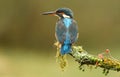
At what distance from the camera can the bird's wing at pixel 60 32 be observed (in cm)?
587

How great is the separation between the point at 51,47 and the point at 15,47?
1.90 feet

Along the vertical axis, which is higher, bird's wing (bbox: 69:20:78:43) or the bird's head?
the bird's head

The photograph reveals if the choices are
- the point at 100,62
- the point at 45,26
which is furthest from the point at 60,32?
the point at 45,26

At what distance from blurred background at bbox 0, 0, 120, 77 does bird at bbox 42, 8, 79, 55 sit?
5.23 metres

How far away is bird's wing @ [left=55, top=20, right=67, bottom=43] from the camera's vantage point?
587 cm

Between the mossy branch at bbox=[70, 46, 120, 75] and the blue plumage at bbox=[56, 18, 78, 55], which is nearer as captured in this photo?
the mossy branch at bbox=[70, 46, 120, 75]

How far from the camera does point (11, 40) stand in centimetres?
1297

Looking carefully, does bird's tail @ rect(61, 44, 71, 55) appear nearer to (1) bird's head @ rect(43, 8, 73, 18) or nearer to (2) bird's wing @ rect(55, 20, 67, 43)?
(2) bird's wing @ rect(55, 20, 67, 43)

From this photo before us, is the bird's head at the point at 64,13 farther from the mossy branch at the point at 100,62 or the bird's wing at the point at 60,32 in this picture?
the mossy branch at the point at 100,62

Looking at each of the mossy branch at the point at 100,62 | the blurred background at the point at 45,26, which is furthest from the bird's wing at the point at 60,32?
the blurred background at the point at 45,26

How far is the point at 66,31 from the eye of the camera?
5.96m

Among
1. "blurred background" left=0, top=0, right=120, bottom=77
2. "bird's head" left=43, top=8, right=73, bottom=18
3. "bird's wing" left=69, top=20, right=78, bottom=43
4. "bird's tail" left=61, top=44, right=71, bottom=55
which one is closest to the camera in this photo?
"bird's tail" left=61, top=44, right=71, bottom=55

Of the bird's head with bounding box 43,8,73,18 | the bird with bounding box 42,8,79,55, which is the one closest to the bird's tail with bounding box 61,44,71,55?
the bird with bounding box 42,8,79,55

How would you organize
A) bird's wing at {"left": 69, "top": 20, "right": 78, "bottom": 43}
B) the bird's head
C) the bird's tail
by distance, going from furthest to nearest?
1. the bird's head
2. bird's wing at {"left": 69, "top": 20, "right": 78, "bottom": 43}
3. the bird's tail
